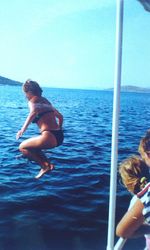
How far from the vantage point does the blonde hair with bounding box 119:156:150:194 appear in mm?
1636

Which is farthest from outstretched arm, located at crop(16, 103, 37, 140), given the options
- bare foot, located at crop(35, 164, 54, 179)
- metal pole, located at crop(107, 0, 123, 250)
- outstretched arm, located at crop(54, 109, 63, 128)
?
metal pole, located at crop(107, 0, 123, 250)

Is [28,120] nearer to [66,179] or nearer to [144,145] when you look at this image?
[66,179]

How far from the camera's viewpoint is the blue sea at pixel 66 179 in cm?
166

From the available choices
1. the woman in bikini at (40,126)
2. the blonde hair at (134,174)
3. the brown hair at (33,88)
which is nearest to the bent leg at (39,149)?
the woman in bikini at (40,126)

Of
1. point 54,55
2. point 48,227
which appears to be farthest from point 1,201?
point 54,55

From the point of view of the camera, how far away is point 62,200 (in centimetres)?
168

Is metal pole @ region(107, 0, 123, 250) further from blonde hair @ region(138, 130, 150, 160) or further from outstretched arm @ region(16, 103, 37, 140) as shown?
outstretched arm @ region(16, 103, 37, 140)

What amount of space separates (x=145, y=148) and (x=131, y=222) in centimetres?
39

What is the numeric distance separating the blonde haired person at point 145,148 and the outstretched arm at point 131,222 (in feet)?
0.75

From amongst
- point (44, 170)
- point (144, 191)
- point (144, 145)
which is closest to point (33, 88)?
point (44, 170)

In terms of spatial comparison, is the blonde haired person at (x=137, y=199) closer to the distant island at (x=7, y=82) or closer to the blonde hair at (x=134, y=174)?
the blonde hair at (x=134, y=174)

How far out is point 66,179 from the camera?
1.70 metres

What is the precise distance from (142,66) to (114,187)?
692mm

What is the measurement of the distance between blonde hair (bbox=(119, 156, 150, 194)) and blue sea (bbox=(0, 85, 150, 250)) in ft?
0.20
